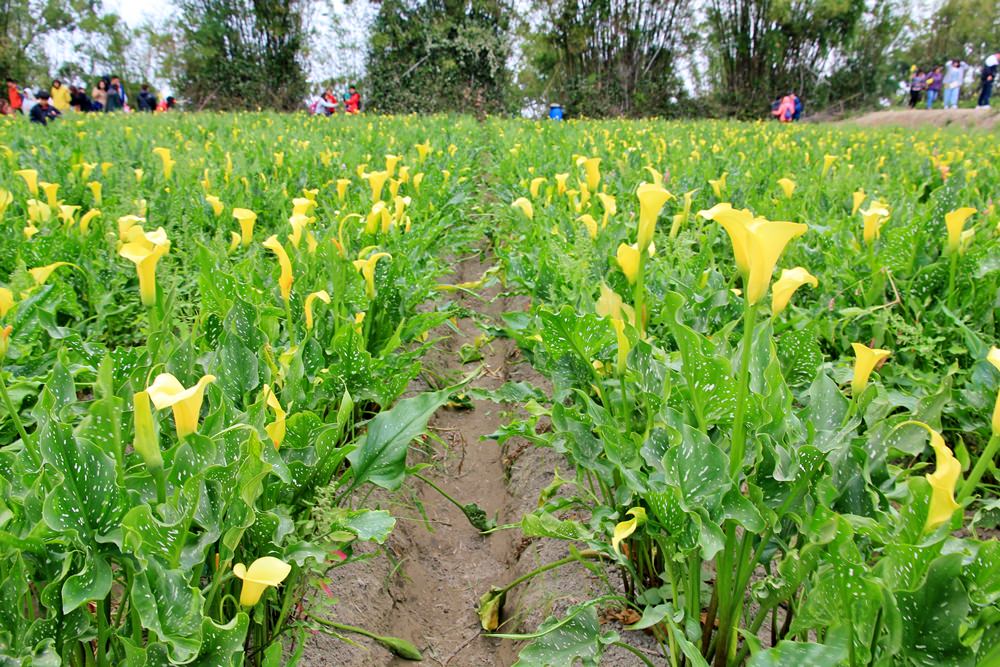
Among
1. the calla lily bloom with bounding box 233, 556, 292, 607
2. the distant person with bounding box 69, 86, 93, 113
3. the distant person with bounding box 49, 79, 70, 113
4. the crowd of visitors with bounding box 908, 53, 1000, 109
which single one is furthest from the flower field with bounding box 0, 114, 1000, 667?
the crowd of visitors with bounding box 908, 53, 1000, 109

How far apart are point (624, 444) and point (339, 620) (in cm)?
94

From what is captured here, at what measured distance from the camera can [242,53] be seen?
2709 centimetres

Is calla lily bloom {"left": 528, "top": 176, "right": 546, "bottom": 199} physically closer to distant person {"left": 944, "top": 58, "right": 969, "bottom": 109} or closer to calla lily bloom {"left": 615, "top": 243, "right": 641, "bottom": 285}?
calla lily bloom {"left": 615, "top": 243, "right": 641, "bottom": 285}

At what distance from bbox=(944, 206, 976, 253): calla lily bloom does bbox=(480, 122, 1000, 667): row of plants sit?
12 mm

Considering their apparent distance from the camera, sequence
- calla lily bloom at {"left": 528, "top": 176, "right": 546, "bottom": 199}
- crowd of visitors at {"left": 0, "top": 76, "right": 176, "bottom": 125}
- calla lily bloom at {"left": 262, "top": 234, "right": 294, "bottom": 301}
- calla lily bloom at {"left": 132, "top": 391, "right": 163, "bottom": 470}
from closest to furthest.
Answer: calla lily bloom at {"left": 132, "top": 391, "right": 163, "bottom": 470} → calla lily bloom at {"left": 262, "top": 234, "right": 294, "bottom": 301} → calla lily bloom at {"left": 528, "top": 176, "right": 546, "bottom": 199} → crowd of visitors at {"left": 0, "top": 76, "right": 176, "bottom": 125}

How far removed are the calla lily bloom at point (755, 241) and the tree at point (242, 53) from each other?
27807 mm

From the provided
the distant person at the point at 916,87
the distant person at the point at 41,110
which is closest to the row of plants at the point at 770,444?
the distant person at the point at 41,110

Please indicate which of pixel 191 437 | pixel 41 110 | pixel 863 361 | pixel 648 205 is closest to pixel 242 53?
pixel 41 110

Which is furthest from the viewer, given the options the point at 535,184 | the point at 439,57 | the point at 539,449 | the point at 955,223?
the point at 439,57

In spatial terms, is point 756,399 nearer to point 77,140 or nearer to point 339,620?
point 339,620

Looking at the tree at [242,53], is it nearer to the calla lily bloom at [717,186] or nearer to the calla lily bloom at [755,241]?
the calla lily bloom at [717,186]

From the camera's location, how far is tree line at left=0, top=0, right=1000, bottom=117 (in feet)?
83.8

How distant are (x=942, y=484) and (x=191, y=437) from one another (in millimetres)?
1254

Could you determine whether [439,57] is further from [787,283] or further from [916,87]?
[787,283]
